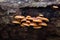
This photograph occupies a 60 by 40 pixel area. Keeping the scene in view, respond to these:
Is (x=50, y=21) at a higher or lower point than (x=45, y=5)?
lower

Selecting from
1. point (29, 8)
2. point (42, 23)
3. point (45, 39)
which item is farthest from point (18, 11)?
point (45, 39)

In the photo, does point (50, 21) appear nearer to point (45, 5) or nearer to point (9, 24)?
point (45, 5)

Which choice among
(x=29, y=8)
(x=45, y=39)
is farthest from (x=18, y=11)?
(x=45, y=39)

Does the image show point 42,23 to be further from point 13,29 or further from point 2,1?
point 2,1

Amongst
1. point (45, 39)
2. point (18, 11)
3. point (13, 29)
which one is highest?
point (18, 11)

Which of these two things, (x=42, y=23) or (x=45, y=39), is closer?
(x=42, y=23)

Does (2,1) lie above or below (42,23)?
above

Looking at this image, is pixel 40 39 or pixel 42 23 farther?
pixel 40 39

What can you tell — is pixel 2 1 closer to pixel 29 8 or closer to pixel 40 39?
pixel 29 8
